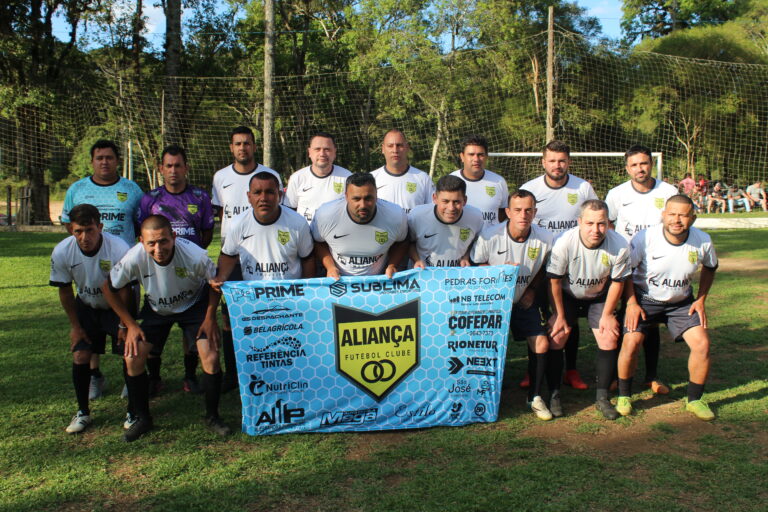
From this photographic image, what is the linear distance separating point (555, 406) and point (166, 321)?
2.85 m

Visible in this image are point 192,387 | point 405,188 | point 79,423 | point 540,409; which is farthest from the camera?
point 405,188

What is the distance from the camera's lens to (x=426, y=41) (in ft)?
94.0

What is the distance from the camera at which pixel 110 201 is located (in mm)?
5359

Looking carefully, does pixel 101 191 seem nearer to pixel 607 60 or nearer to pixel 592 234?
pixel 592 234

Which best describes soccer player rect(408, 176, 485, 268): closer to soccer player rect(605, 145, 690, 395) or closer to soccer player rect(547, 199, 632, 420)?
soccer player rect(547, 199, 632, 420)

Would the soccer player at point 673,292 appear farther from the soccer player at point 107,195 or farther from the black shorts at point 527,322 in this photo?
the soccer player at point 107,195

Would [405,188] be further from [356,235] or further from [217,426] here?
[217,426]

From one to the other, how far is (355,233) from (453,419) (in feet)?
4.88

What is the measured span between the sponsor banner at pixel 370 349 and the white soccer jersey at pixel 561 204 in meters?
1.40

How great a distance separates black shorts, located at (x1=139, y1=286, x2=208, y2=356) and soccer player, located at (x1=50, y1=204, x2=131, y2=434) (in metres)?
0.20

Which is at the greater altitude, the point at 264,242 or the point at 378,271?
the point at 264,242

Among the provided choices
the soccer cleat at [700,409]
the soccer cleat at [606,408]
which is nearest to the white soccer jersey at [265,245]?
the soccer cleat at [606,408]

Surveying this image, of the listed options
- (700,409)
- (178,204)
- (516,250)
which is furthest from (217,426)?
(700,409)

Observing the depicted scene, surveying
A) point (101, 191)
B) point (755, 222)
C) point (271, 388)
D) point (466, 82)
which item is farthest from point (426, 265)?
point (466, 82)
